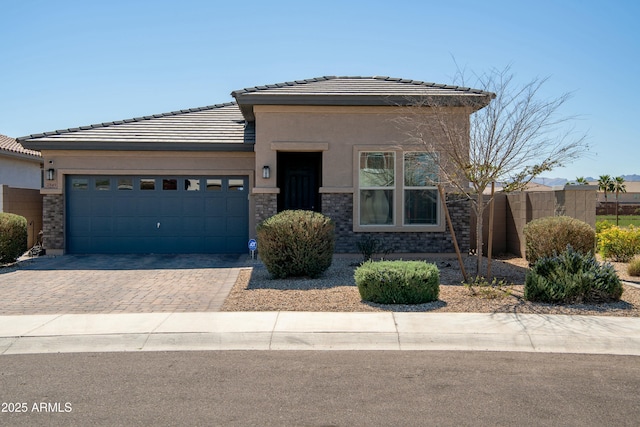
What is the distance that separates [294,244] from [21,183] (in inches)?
716

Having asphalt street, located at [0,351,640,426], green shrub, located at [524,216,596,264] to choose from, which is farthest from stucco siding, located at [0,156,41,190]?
green shrub, located at [524,216,596,264]

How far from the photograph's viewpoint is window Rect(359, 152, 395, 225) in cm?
1441

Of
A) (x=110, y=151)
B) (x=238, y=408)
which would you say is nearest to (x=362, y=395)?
(x=238, y=408)

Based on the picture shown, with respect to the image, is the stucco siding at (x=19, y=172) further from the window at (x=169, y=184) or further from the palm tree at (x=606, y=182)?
the palm tree at (x=606, y=182)

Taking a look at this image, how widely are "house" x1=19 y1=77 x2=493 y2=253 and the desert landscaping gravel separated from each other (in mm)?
2589

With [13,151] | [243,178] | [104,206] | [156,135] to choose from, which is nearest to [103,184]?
[104,206]

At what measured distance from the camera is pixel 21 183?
24219 mm

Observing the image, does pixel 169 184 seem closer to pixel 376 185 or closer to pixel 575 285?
pixel 376 185

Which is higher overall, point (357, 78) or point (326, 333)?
point (357, 78)

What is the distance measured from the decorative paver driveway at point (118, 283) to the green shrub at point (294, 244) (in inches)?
41.1

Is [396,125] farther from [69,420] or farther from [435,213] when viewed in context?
[69,420]

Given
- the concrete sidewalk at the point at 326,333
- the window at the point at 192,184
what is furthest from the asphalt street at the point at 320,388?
the window at the point at 192,184

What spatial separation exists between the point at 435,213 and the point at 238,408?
1040cm

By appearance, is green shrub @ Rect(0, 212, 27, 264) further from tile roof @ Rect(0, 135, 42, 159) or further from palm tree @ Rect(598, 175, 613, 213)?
palm tree @ Rect(598, 175, 613, 213)
